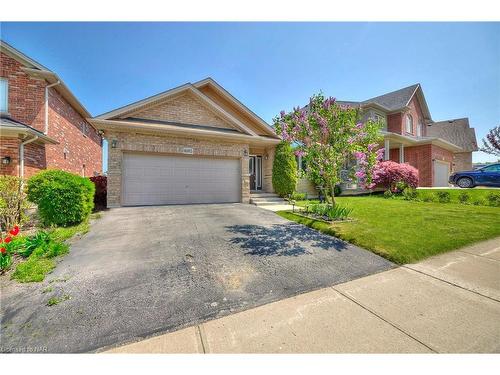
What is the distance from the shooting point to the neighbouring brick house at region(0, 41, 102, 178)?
320 inches

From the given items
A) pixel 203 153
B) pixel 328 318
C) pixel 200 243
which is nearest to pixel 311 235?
pixel 200 243

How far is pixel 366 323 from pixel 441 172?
79.9 ft

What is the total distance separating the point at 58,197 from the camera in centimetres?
597

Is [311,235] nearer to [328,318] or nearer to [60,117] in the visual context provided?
[328,318]

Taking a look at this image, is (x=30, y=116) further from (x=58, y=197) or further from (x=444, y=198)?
(x=444, y=198)

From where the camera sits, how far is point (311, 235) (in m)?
5.65

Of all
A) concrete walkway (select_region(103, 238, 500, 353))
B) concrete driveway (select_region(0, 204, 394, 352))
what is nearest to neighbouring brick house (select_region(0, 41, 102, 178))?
concrete driveway (select_region(0, 204, 394, 352))

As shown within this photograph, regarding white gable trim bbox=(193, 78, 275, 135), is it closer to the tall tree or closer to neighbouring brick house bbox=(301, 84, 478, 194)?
neighbouring brick house bbox=(301, 84, 478, 194)

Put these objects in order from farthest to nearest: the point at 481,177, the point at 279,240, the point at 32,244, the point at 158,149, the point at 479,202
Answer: the point at 481,177 < the point at 479,202 < the point at 158,149 < the point at 279,240 < the point at 32,244

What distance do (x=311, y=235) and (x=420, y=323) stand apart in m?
3.35

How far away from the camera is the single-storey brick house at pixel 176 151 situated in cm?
926

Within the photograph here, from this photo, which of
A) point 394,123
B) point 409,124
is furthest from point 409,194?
point 409,124

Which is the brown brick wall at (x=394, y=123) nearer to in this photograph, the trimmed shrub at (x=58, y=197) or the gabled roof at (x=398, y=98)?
the gabled roof at (x=398, y=98)

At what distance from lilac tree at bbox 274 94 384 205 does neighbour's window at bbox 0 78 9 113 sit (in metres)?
11.8
